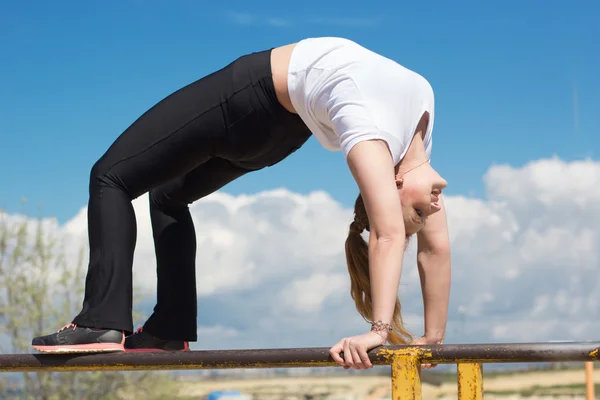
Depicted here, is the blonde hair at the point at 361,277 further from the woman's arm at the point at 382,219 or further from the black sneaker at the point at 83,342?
the black sneaker at the point at 83,342

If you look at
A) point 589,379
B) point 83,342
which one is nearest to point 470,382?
point 83,342

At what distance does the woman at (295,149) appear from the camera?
2668 mm

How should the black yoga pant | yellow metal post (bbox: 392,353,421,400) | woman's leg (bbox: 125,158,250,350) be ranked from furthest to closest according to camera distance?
woman's leg (bbox: 125,158,250,350), the black yoga pant, yellow metal post (bbox: 392,353,421,400)

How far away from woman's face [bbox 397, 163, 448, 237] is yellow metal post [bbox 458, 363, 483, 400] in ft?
1.96

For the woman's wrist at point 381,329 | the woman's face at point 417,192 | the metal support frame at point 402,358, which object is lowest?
the metal support frame at point 402,358

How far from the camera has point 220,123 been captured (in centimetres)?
298

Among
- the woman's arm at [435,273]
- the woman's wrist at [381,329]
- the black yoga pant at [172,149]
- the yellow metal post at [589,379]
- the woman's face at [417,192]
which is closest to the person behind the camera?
the woman's wrist at [381,329]

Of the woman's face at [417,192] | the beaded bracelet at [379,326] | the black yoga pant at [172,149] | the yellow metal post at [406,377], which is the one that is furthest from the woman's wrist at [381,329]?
the black yoga pant at [172,149]

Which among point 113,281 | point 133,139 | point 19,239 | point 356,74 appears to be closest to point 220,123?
point 133,139

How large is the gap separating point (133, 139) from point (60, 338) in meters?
0.81

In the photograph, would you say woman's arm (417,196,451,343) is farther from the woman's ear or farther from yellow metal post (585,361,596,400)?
yellow metal post (585,361,596,400)

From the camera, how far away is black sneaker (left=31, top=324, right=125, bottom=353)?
304cm

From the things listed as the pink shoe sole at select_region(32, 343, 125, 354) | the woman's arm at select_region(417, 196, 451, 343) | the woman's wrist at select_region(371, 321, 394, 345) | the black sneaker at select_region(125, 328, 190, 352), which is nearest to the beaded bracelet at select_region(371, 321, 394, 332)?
the woman's wrist at select_region(371, 321, 394, 345)

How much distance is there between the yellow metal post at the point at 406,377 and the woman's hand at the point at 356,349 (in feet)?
0.34
